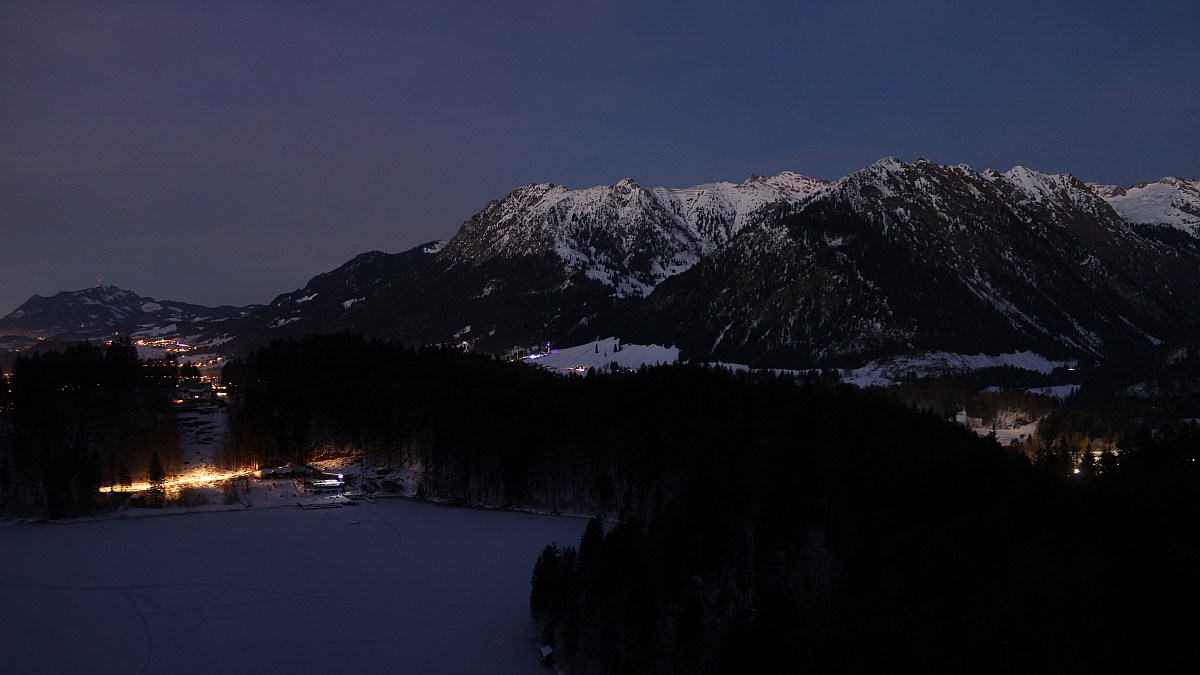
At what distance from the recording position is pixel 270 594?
63.2m

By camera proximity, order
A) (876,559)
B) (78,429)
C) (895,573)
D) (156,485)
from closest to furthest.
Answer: (895,573)
(876,559)
(156,485)
(78,429)

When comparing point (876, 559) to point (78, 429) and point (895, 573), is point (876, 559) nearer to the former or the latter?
point (895, 573)

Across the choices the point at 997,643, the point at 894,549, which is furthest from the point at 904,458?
the point at 997,643

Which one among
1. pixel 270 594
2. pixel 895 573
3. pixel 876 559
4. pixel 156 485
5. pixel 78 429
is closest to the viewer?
pixel 895 573

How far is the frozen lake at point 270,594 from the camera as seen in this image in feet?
167

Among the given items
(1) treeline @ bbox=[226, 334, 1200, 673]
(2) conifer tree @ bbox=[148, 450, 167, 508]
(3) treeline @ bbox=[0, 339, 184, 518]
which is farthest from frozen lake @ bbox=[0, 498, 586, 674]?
(1) treeline @ bbox=[226, 334, 1200, 673]

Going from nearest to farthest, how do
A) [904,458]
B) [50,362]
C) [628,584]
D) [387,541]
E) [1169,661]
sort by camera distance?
[1169,661]
[628,584]
[904,458]
[387,541]
[50,362]

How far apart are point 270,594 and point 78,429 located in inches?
2336

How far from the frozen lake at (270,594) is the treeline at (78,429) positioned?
5.77m

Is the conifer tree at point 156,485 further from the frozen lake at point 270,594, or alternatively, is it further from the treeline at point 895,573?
the treeline at point 895,573

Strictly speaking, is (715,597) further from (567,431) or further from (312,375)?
(312,375)

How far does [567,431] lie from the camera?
111688 mm

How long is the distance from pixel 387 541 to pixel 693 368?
2450 inches

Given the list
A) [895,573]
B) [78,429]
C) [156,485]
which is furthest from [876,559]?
[78,429]
